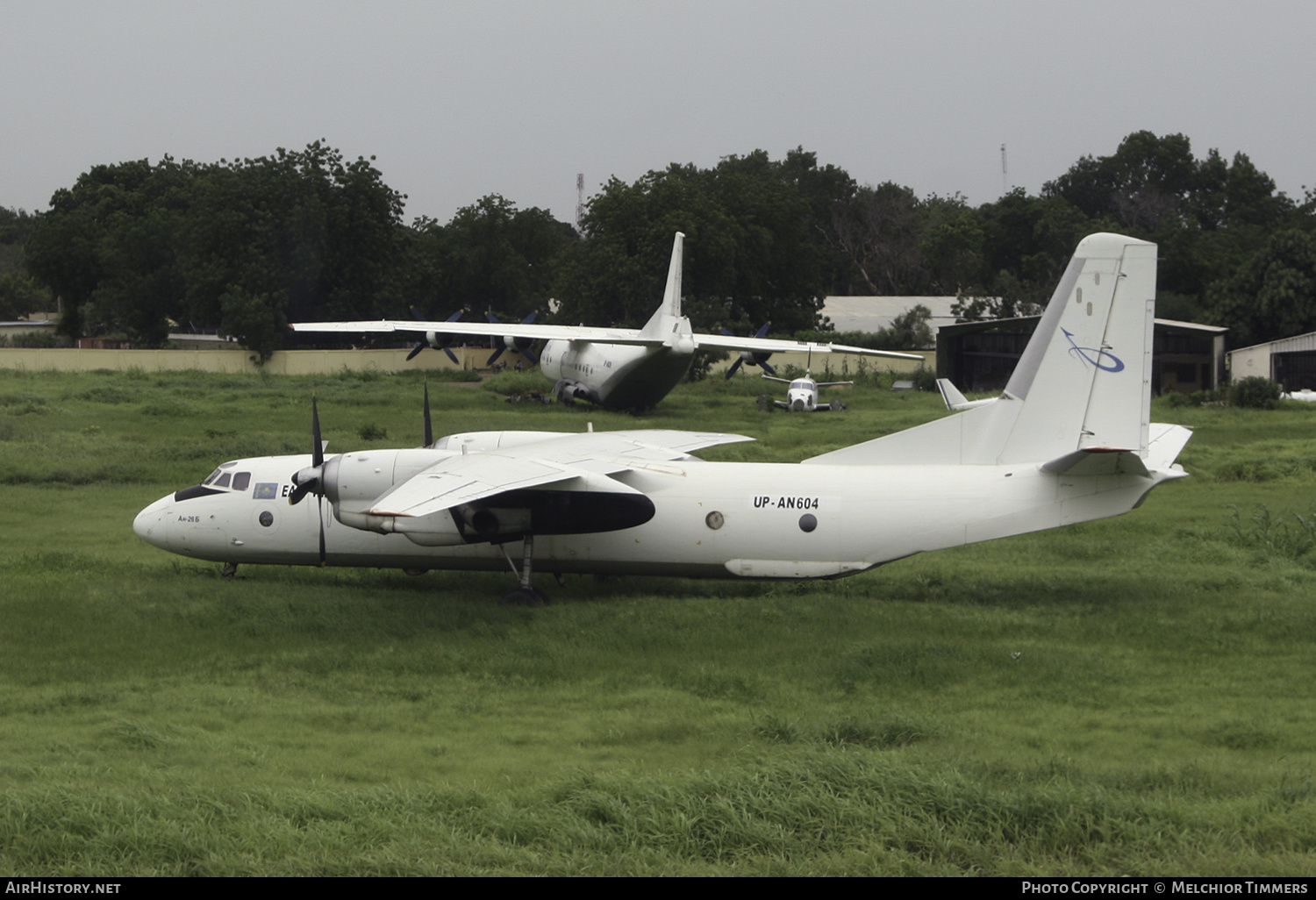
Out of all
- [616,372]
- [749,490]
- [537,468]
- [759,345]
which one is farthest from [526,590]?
[616,372]

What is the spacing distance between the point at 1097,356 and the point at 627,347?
30996 mm

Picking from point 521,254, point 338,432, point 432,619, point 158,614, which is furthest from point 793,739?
point 521,254

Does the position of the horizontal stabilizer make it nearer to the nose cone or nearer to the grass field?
the grass field

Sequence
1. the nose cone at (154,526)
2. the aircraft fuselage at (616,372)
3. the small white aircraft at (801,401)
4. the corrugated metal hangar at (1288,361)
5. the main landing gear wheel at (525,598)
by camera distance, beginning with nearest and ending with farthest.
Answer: the main landing gear wheel at (525,598) < the nose cone at (154,526) < the aircraft fuselage at (616,372) < the small white aircraft at (801,401) < the corrugated metal hangar at (1288,361)

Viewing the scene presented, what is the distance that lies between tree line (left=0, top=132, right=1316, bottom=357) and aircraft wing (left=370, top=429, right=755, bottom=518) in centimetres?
5572

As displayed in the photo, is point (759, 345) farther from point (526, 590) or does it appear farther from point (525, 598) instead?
point (525, 598)

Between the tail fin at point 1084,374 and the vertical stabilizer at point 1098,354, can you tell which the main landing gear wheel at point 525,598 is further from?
the vertical stabilizer at point 1098,354

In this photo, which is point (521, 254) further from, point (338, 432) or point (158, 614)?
point (158, 614)

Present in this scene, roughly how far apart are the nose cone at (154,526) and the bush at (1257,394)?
145 ft

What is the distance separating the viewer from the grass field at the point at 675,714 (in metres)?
8.76

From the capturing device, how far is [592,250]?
3189 inches

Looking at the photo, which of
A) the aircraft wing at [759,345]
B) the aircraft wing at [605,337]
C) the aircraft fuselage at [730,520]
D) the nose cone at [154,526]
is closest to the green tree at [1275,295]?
the aircraft wing at [759,345]

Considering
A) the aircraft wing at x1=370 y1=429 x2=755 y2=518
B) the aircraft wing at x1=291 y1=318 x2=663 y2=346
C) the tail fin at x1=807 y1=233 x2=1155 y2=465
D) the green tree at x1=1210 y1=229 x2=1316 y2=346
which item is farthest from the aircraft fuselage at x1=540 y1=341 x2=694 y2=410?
the green tree at x1=1210 y1=229 x2=1316 y2=346

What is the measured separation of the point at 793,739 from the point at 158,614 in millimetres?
9968
